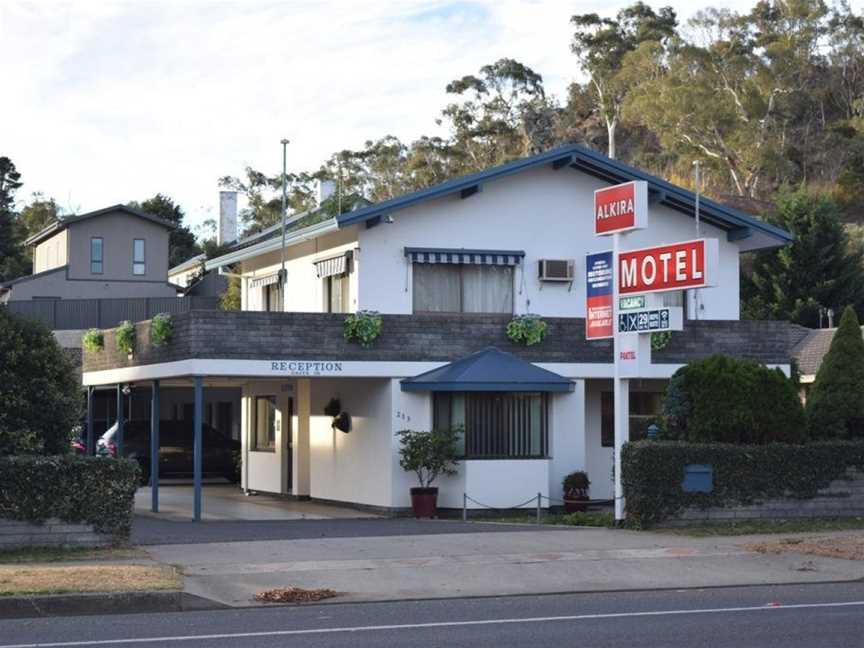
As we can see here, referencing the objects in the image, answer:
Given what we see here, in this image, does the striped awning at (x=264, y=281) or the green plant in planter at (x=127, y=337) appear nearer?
the green plant in planter at (x=127, y=337)

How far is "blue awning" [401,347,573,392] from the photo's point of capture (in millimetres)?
26266

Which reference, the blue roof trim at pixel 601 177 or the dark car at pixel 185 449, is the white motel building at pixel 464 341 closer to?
the blue roof trim at pixel 601 177

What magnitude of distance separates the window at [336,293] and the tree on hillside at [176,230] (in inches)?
2208

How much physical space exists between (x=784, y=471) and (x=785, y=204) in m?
35.0

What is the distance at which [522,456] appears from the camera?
2705 cm

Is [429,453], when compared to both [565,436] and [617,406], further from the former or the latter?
[617,406]

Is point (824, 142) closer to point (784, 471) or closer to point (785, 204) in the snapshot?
point (785, 204)

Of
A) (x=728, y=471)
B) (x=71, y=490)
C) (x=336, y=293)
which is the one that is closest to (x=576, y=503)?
(x=728, y=471)

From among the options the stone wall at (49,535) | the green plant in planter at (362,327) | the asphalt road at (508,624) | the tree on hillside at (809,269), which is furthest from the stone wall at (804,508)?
the tree on hillside at (809,269)

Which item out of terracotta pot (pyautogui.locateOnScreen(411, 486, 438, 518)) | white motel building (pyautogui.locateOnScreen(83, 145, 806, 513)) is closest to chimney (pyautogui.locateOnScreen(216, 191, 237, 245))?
white motel building (pyautogui.locateOnScreen(83, 145, 806, 513))

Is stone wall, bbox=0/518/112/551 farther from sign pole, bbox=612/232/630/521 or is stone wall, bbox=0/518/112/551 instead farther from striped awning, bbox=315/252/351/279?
striped awning, bbox=315/252/351/279

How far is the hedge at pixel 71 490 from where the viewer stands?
18.5m

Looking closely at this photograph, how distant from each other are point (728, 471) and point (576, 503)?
183 inches

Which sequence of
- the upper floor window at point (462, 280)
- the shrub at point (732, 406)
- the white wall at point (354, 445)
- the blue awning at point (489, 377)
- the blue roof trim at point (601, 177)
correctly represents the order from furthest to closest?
1. the upper floor window at point (462, 280)
2. the blue roof trim at point (601, 177)
3. the white wall at point (354, 445)
4. the blue awning at point (489, 377)
5. the shrub at point (732, 406)
